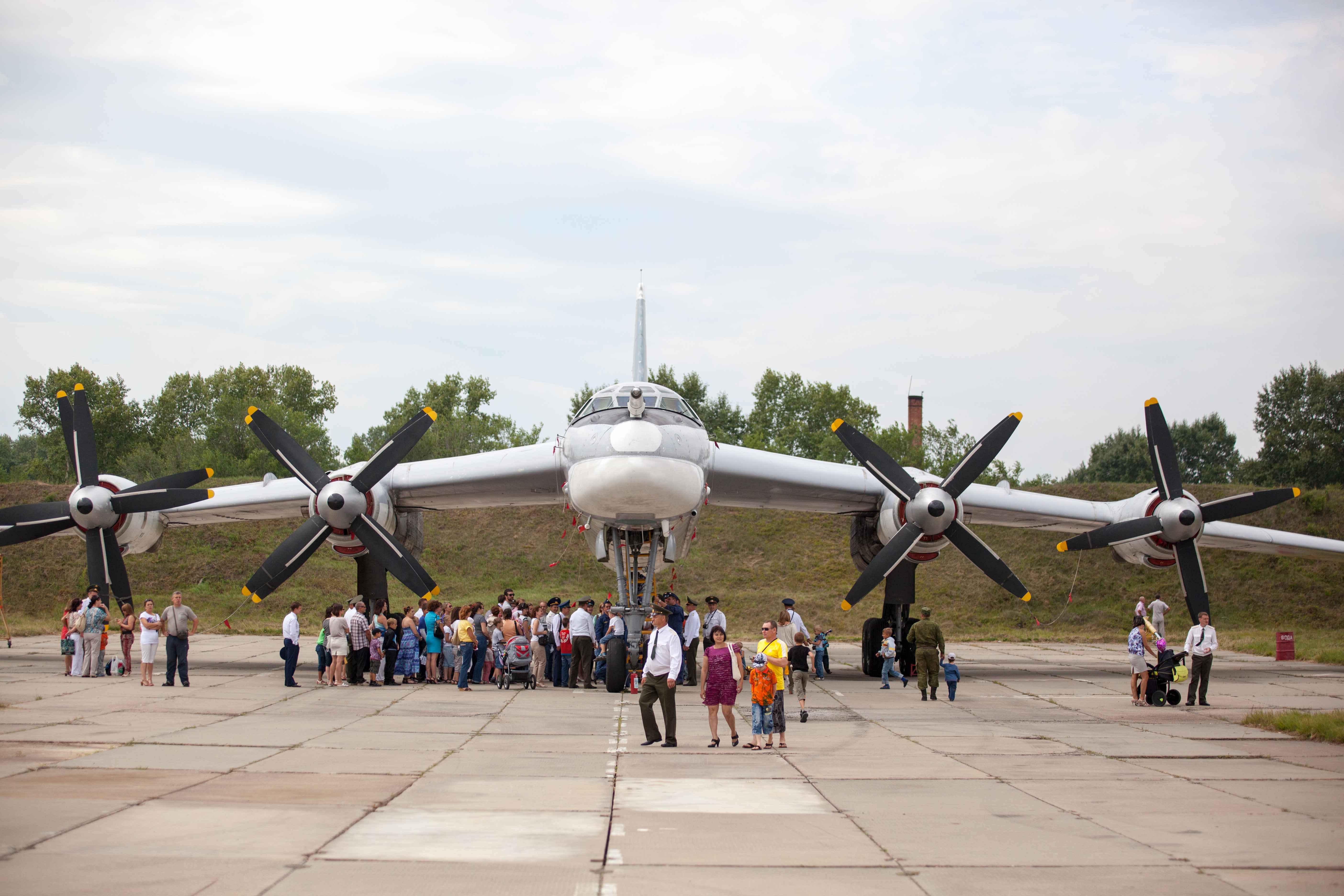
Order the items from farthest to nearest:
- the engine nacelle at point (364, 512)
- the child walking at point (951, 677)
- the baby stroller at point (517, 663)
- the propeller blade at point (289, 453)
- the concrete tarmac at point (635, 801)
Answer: the engine nacelle at point (364, 512) → the propeller blade at point (289, 453) → the baby stroller at point (517, 663) → the child walking at point (951, 677) → the concrete tarmac at point (635, 801)

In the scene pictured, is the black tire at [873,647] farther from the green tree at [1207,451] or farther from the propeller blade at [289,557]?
the green tree at [1207,451]

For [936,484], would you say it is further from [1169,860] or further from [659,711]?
[1169,860]

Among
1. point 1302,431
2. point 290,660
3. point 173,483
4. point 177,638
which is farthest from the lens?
point 1302,431

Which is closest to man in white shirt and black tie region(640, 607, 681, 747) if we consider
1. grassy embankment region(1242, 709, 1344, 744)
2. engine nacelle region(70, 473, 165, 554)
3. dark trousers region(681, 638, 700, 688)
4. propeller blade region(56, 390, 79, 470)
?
dark trousers region(681, 638, 700, 688)

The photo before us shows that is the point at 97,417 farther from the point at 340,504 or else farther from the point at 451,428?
the point at 340,504

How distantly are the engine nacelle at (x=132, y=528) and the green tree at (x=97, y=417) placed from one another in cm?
4818

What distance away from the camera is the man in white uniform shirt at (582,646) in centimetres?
1523

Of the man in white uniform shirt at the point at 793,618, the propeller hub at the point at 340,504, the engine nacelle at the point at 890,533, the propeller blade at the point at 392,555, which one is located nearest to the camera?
the man in white uniform shirt at the point at 793,618

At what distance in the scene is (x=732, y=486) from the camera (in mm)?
18250

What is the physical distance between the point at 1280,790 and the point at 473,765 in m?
6.19

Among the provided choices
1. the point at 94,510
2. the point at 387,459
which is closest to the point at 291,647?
the point at 387,459

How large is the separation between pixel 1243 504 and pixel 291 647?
603 inches

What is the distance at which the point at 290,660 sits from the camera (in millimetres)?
14984

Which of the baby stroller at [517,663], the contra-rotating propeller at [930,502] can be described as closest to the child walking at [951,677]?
the contra-rotating propeller at [930,502]
